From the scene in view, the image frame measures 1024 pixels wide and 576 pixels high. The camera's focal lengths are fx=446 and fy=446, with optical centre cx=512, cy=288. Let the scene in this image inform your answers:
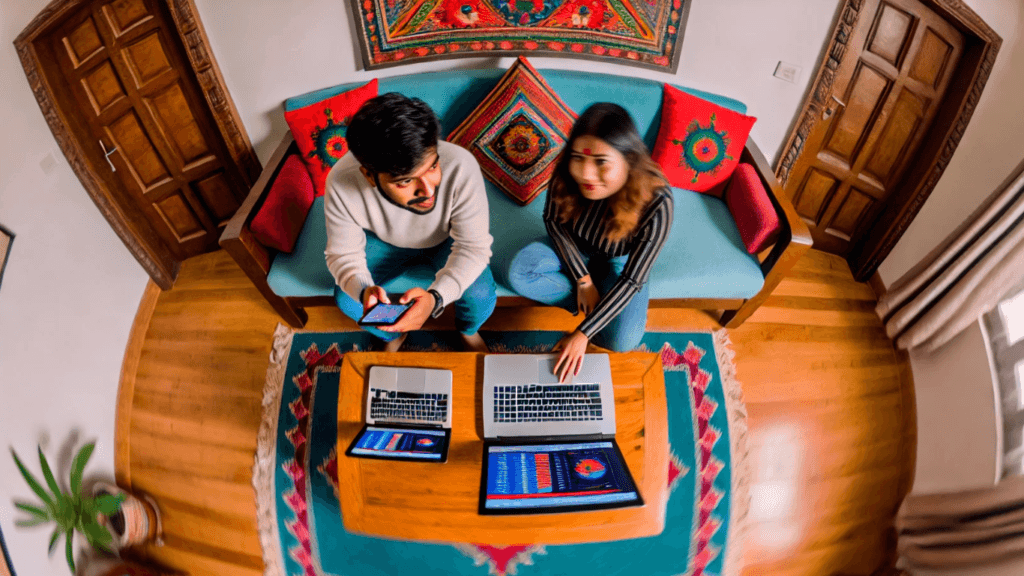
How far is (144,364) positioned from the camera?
210 cm

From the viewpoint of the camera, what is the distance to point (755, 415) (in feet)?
6.39

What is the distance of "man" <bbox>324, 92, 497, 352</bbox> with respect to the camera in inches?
47.8

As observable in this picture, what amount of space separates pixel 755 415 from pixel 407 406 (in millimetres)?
1500

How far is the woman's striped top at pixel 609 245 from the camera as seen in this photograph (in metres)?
1.39

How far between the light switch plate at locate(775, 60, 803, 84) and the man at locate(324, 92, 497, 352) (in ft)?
4.89

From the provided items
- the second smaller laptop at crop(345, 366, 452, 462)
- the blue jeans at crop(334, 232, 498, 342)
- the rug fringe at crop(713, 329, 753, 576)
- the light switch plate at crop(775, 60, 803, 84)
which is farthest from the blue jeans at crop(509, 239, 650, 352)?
the light switch plate at crop(775, 60, 803, 84)

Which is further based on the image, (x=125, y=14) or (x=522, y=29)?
(x=522, y=29)

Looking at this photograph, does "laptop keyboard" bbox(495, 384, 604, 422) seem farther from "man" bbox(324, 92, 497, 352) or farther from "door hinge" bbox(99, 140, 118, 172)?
"door hinge" bbox(99, 140, 118, 172)

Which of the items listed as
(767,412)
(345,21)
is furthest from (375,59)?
(767,412)

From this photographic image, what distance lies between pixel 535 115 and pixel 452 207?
696mm

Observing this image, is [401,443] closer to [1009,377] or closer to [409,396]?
[409,396]

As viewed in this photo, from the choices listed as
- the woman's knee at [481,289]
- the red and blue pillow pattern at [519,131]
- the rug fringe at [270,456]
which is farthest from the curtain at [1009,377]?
the rug fringe at [270,456]

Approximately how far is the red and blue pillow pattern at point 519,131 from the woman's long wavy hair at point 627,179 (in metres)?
0.40

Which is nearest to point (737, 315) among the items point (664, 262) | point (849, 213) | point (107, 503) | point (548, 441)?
point (664, 262)
